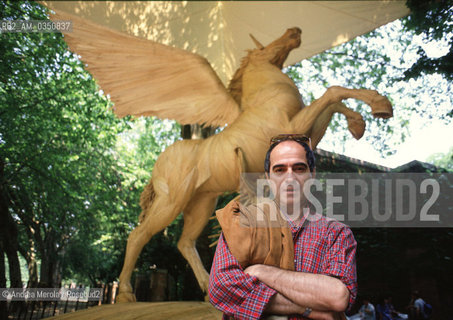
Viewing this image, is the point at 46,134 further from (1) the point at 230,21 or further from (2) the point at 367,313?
(2) the point at 367,313

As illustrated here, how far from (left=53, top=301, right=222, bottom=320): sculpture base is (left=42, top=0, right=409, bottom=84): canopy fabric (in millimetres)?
3487

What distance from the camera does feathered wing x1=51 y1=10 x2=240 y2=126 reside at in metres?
3.43

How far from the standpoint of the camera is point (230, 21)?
5.25m

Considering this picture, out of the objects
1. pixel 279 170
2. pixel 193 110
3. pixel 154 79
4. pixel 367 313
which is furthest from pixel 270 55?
pixel 367 313

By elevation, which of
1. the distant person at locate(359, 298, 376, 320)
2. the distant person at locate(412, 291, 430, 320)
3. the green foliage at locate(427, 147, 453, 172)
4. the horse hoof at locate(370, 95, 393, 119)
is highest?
the horse hoof at locate(370, 95, 393, 119)

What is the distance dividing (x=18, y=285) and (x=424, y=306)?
427 centimetres

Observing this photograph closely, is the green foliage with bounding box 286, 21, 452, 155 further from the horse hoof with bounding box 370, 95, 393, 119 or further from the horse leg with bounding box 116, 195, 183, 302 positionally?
the horse leg with bounding box 116, 195, 183, 302

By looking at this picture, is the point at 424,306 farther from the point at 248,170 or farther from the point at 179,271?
the point at 179,271

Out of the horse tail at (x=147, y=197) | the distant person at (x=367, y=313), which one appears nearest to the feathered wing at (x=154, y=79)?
the horse tail at (x=147, y=197)

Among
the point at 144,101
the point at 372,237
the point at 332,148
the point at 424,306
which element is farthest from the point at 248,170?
the point at 332,148

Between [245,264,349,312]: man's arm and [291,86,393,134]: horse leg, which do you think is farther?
[291,86,393,134]: horse leg

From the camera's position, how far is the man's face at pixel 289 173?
1235 mm

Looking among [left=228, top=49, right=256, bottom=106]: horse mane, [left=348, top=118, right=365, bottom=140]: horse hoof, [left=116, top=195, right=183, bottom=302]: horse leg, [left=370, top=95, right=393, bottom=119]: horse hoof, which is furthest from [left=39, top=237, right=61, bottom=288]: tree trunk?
[left=370, top=95, right=393, bottom=119]: horse hoof

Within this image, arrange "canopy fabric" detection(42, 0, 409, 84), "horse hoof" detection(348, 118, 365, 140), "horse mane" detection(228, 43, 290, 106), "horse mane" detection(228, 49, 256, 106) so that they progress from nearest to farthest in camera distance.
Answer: "horse hoof" detection(348, 118, 365, 140), "horse mane" detection(228, 43, 290, 106), "horse mane" detection(228, 49, 256, 106), "canopy fabric" detection(42, 0, 409, 84)
